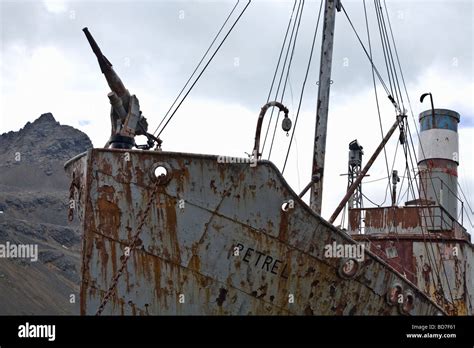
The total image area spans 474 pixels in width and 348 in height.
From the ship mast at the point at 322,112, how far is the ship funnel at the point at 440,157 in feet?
29.7

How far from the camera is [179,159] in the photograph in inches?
360

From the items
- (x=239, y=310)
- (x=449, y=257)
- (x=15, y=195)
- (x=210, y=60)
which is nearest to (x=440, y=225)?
(x=449, y=257)

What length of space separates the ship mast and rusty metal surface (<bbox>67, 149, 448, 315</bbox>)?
5.58ft

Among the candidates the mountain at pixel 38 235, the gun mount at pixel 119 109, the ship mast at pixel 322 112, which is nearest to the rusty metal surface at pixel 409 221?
the ship mast at pixel 322 112

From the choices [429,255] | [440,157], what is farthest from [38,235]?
[429,255]

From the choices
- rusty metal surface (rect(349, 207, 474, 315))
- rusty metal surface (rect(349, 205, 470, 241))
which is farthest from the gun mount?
rusty metal surface (rect(349, 205, 470, 241))

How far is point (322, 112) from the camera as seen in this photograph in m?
11.3

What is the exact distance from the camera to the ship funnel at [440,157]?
1975 cm

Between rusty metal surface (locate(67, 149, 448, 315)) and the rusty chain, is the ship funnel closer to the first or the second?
rusty metal surface (locate(67, 149, 448, 315))

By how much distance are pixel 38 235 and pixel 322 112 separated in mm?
133342

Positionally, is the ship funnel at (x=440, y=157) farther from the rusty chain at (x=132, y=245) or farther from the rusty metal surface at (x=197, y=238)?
the rusty chain at (x=132, y=245)

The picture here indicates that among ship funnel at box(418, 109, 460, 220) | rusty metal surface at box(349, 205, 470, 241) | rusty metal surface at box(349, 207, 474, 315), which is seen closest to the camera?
rusty metal surface at box(349, 207, 474, 315)

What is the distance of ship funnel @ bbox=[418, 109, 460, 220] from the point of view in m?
19.8
